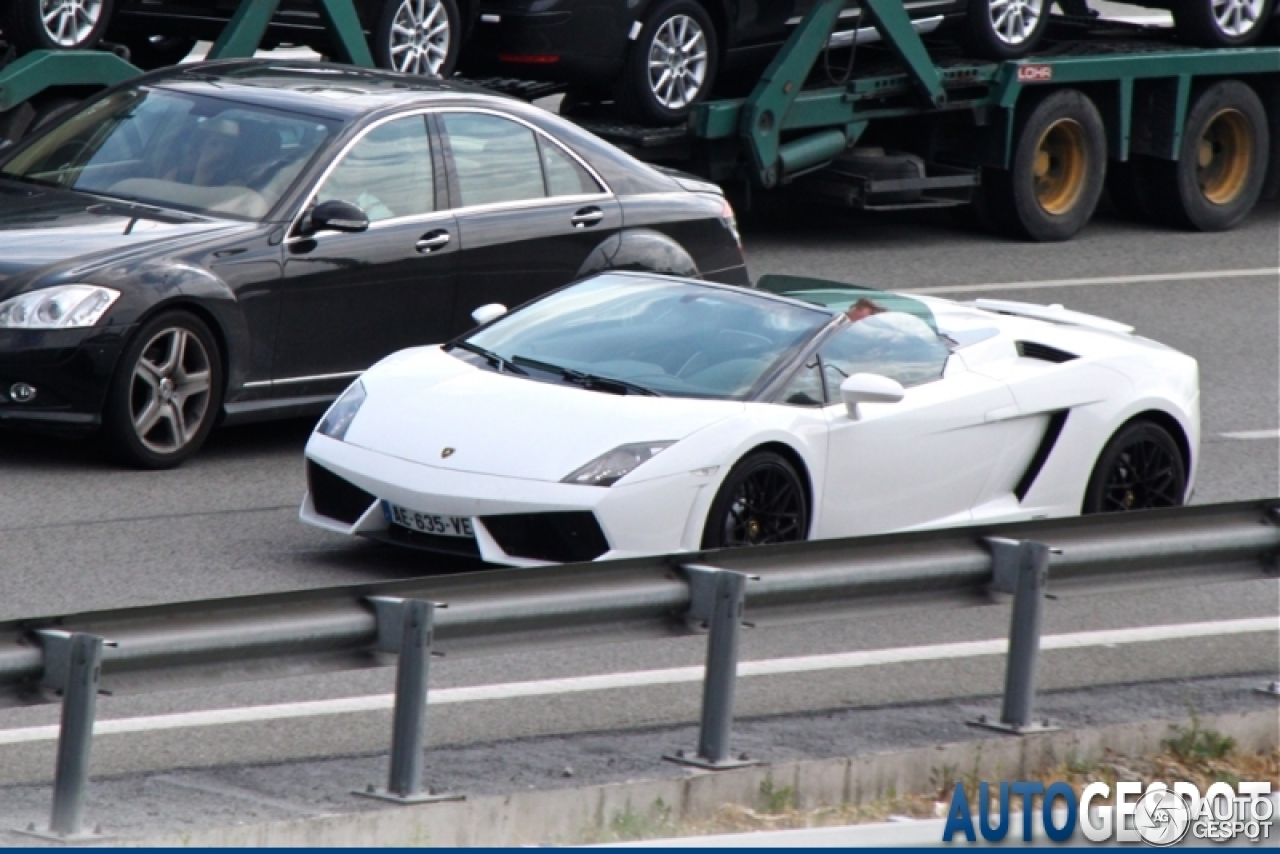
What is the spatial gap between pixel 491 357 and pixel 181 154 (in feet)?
7.66

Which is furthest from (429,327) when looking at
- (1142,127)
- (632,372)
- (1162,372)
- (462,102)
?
(1142,127)

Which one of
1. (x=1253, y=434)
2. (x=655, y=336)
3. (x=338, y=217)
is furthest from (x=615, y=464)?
(x=1253, y=434)

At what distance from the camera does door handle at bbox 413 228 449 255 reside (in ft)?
35.8

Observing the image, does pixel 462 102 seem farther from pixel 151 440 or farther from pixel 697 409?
pixel 697 409

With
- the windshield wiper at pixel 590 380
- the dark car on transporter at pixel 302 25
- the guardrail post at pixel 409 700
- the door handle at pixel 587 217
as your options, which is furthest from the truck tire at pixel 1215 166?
the guardrail post at pixel 409 700

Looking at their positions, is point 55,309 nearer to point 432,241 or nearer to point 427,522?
point 432,241

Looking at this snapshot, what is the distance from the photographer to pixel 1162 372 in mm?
10102

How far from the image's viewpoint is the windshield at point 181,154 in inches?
419

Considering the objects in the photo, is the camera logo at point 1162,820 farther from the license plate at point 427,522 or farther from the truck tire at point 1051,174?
the truck tire at point 1051,174

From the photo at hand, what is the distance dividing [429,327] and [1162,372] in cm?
328

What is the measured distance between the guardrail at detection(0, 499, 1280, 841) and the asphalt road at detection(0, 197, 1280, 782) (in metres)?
0.22

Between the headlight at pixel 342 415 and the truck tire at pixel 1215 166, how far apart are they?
1121 cm

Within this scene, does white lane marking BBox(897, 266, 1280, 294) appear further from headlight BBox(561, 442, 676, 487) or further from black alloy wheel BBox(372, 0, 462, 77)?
headlight BBox(561, 442, 676, 487)

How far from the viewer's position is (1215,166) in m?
19.5
